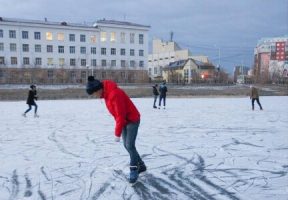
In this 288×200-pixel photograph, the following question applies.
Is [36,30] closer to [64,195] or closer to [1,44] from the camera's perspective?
[1,44]

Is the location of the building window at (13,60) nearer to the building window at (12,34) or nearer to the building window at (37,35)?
the building window at (12,34)

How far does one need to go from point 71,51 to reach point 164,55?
1266 inches

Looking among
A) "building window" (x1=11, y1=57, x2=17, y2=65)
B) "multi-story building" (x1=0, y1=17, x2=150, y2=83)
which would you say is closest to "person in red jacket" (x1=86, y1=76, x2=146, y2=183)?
"multi-story building" (x1=0, y1=17, x2=150, y2=83)

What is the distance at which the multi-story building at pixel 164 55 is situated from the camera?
89.7 meters

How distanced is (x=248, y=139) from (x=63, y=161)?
4804 millimetres

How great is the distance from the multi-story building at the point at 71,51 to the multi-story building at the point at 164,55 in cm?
1723

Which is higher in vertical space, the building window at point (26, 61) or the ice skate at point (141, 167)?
the building window at point (26, 61)

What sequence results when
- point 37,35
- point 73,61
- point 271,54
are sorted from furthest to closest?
point 271,54 → point 73,61 → point 37,35

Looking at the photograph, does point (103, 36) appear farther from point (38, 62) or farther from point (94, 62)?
point (38, 62)

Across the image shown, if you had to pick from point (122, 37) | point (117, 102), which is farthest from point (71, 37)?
point (117, 102)

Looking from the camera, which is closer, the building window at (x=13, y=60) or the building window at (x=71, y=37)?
the building window at (x=13, y=60)

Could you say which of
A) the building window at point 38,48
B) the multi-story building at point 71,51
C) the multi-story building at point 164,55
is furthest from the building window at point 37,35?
the multi-story building at point 164,55

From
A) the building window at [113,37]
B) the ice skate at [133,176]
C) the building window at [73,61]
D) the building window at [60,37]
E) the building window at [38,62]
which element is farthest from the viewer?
the building window at [113,37]

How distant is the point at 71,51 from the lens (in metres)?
67.8
